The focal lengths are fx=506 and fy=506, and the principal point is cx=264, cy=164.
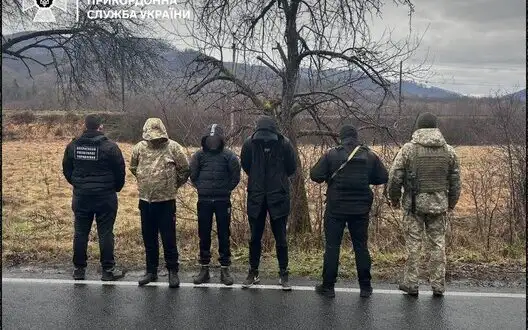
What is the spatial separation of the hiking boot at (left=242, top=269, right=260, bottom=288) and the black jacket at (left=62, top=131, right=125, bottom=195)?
6.57ft

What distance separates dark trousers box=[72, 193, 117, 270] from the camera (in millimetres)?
6168

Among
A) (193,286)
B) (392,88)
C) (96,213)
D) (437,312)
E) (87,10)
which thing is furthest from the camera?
(87,10)

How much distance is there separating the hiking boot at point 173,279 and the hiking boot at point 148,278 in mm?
239

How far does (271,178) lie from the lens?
581cm

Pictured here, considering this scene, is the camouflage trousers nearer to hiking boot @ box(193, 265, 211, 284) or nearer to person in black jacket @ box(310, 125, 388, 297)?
person in black jacket @ box(310, 125, 388, 297)

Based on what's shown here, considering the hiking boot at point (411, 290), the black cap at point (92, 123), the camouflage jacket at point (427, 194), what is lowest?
the hiking boot at point (411, 290)

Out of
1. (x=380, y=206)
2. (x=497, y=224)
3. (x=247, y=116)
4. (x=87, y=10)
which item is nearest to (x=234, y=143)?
(x=247, y=116)

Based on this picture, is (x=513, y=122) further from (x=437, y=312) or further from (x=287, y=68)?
(x=437, y=312)

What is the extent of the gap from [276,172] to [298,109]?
387 cm

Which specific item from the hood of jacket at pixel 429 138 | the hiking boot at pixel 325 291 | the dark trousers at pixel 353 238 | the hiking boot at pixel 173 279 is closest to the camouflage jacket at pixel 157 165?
the hiking boot at pixel 173 279

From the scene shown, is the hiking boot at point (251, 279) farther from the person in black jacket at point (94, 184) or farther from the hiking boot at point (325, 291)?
the person in black jacket at point (94, 184)

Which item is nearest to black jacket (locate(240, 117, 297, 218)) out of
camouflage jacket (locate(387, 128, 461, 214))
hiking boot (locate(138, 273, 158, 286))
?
camouflage jacket (locate(387, 128, 461, 214))

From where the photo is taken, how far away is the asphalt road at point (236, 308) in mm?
4699

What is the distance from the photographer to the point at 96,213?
6.29 metres
